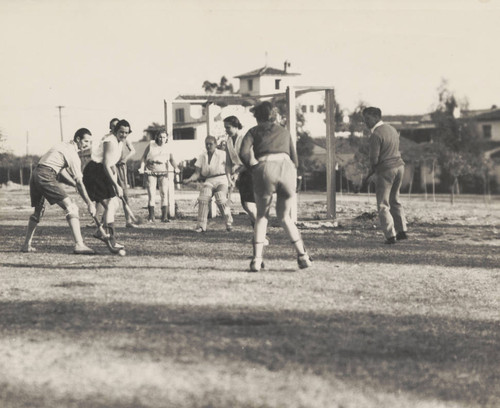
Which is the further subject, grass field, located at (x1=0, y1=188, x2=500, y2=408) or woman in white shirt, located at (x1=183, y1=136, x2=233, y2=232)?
woman in white shirt, located at (x1=183, y1=136, x2=233, y2=232)

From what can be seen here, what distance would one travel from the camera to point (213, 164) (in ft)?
52.1

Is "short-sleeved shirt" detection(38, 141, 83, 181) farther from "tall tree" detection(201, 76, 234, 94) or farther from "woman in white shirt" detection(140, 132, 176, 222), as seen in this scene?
"tall tree" detection(201, 76, 234, 94)

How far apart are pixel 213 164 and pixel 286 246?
336 centimetres

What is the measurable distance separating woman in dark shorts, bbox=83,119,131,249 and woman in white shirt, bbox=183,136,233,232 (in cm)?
290

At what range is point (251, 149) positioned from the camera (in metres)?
9.98

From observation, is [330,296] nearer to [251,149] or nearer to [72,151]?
[251,149]

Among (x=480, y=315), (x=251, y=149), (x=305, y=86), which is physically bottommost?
(x=480, y=315)

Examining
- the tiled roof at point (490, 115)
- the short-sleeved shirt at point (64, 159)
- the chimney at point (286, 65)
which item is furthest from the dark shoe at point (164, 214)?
the chimney at point (286, 65)

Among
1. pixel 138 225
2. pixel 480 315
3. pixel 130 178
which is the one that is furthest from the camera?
pixel 130 178

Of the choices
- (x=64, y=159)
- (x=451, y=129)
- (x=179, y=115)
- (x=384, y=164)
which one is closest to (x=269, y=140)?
(x=64, y=159)

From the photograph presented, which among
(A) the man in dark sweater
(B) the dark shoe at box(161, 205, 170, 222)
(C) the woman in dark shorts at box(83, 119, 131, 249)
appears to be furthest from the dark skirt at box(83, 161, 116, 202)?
(B) the dark shoe at box(161, 205, 170, 222)

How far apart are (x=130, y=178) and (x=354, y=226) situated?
5640 cm

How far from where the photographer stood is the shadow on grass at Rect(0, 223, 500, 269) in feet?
38.5

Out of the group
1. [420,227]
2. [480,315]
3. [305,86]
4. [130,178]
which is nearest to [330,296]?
[480,315]
